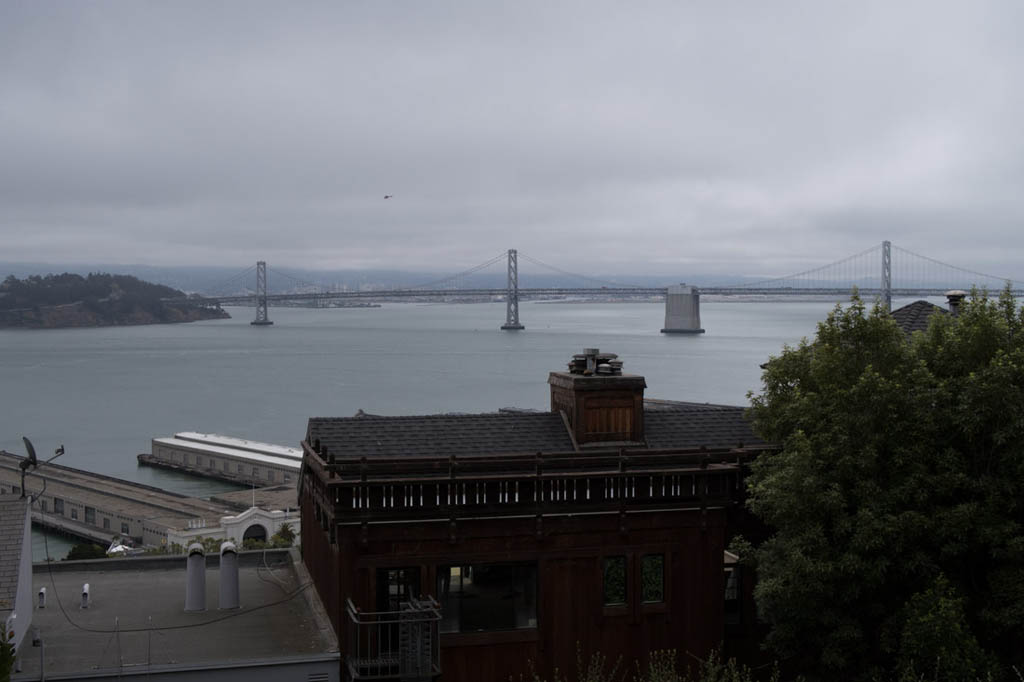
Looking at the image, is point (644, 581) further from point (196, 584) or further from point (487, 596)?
point (196, 584)

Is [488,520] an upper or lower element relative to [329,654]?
upper

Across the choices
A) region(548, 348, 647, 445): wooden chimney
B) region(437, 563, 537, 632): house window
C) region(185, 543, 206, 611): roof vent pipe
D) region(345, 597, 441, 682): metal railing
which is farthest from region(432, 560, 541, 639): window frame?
region(185, 543, 206, 611): roof vent pipe

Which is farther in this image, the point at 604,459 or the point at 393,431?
the point at 393,431

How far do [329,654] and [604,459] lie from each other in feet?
11.6

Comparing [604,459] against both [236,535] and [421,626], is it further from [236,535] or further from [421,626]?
[236,535]

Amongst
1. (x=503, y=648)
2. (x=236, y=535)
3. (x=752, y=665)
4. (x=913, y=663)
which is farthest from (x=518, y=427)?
(x=236, y=535)

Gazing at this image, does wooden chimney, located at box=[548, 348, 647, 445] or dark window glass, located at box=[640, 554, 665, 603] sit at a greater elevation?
wooden chimney, located at box=[548, 348, 647, 445]

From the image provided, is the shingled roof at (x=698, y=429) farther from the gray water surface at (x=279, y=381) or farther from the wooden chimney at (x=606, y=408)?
the gray water surface at (x=279, y=381)

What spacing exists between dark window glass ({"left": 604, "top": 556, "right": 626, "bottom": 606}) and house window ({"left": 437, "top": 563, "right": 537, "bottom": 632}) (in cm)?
84

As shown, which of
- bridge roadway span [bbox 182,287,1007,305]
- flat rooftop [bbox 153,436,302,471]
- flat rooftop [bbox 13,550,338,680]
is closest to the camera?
flat rooftop [bbox 13,550,338,680]

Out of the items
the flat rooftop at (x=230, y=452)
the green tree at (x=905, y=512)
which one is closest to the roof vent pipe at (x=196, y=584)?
the green tree at (x=905, y=512)

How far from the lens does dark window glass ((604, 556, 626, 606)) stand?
42.3 feet

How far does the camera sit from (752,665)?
13.4m

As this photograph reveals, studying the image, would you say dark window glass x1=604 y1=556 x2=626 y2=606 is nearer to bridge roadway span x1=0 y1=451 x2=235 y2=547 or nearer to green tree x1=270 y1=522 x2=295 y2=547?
green tree x1=270 y1=522 x2=295 y2=547
